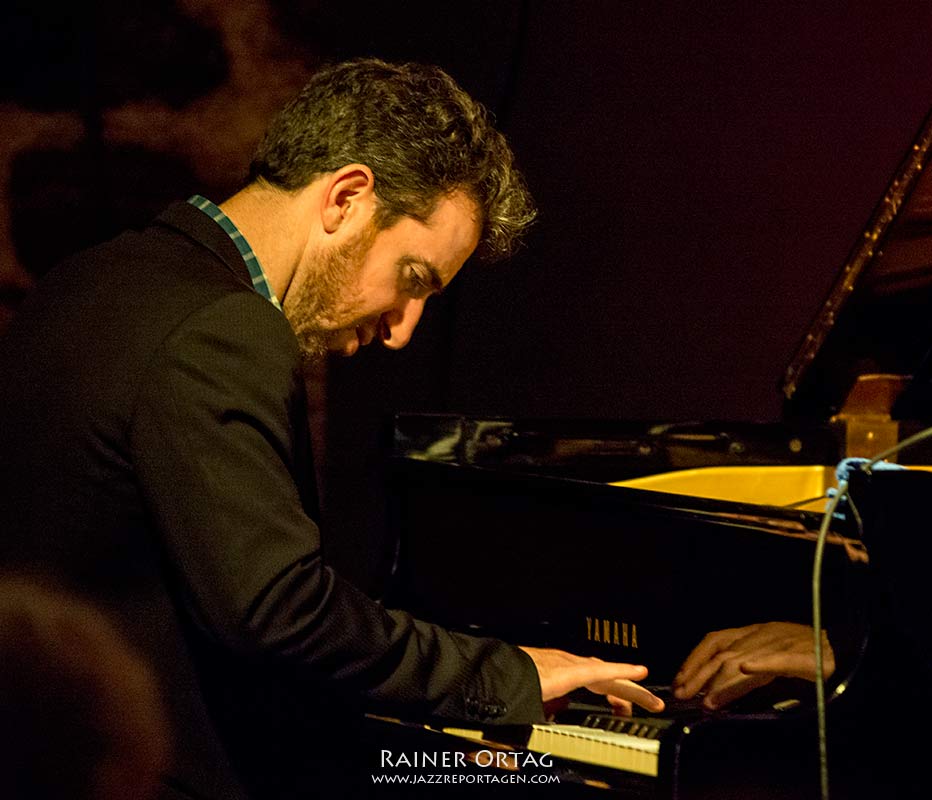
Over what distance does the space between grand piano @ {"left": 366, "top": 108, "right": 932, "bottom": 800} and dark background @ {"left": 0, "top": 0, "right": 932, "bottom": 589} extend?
1.20 meters

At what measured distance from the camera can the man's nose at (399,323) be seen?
1760mm

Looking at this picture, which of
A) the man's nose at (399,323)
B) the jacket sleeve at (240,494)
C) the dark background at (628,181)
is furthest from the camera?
the dark background at (628,181)

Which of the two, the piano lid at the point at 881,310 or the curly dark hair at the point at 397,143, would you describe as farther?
the piano lid at the point at 881,310

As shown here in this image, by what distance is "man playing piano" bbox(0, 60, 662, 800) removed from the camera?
1.21 meters

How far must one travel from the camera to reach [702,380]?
3.56 m

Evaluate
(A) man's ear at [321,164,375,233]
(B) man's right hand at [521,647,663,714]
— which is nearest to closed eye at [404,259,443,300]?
(A) man's ear at [321,164,375,233]

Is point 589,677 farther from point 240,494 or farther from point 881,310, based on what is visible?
point 881,310

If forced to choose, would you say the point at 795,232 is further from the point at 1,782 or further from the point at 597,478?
the point at 1,782

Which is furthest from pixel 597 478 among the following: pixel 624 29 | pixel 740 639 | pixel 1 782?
pixel 624 29

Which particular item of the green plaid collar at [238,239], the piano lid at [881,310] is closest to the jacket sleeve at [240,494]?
the green plaid collar at [238,239]

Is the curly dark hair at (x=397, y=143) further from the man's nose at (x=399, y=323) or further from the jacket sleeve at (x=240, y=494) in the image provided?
the jacket sleeve at (x=240, y=494)

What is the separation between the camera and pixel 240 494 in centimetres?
120

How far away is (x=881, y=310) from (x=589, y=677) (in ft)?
3.72

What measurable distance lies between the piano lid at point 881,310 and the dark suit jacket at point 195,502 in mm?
1071
